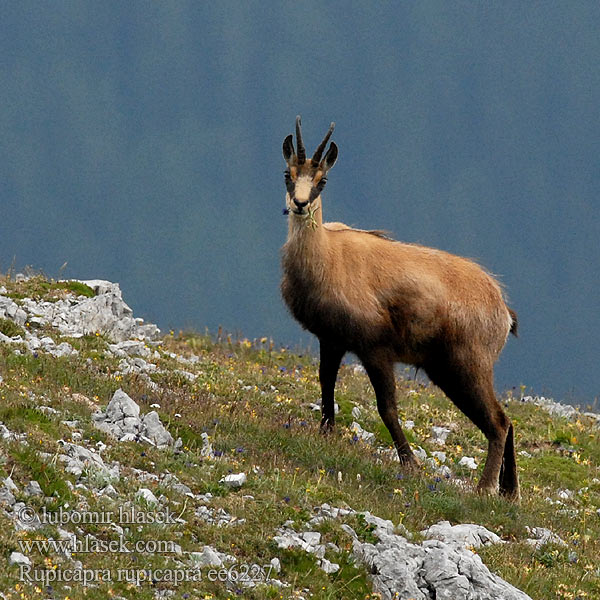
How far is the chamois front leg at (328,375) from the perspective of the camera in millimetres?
12883

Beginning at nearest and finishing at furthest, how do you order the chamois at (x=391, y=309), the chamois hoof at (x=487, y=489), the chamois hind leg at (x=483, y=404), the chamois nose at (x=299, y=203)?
the chamois nose at (x=299, y=203), the chamois at (x=391, y=309), the chamois hoof at (x=487, y=489), the chamois hind leg at (x=483, y=404)

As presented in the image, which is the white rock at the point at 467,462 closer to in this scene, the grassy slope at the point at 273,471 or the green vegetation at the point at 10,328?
the grassy slope at the point at 273,471

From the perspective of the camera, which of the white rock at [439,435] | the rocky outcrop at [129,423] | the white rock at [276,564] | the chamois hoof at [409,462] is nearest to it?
the white rock at [276,564]

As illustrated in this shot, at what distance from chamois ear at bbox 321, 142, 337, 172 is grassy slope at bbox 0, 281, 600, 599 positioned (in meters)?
3.34

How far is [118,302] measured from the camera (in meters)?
16.9

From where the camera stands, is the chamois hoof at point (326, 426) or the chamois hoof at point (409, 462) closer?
the chamois hoof at point (409, 462)

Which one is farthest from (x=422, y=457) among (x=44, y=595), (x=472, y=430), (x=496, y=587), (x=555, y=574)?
(x=44, y=595)

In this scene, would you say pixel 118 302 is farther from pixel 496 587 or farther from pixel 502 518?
pixel 496 587

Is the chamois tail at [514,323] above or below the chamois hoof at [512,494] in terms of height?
above

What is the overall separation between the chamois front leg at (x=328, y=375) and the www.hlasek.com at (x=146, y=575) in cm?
474

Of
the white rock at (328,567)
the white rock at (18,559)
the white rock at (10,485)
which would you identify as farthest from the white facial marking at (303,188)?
the white rock at (18,559)

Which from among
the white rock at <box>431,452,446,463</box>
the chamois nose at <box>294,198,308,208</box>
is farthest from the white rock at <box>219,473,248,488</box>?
the white rock at <box>431,452,446,463</box>

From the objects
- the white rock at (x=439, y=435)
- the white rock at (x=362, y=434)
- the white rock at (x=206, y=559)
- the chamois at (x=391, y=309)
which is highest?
the chamois at (x=391, y=309)

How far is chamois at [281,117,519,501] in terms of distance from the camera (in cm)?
1223
